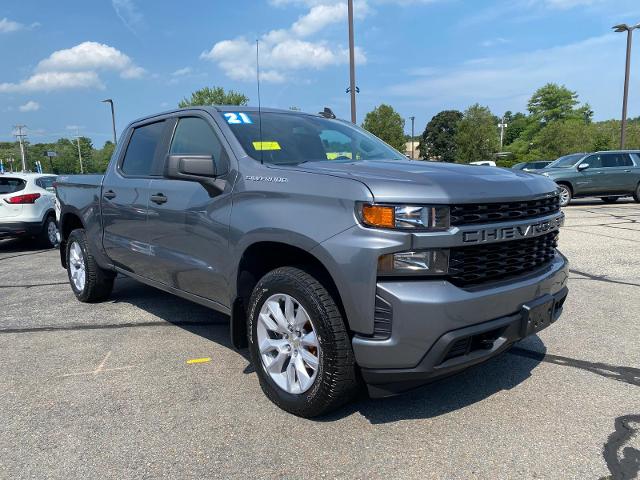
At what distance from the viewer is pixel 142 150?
4.62 meters

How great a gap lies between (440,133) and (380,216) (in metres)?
84.3

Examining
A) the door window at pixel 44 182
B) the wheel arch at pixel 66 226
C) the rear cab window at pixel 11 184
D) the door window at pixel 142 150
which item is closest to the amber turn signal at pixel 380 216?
the door window at pixel 142 150

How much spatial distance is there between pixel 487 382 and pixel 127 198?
3266mm

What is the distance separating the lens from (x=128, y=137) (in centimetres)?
493

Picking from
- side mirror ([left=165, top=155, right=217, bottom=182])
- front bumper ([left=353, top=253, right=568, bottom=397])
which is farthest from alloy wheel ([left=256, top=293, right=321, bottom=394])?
side mirror ([left=165, top=155, right=217, bottom=182])

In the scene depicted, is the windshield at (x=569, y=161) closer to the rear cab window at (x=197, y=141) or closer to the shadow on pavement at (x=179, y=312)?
the shadow on pavement at (x=179, y=312)

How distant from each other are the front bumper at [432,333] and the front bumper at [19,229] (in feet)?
32.4

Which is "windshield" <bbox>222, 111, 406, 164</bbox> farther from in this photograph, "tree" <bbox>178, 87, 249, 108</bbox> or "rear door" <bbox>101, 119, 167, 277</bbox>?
"tree" <bbox>178, 87, 249, 108</bbox>

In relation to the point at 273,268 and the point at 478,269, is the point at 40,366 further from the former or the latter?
the point at 478,269

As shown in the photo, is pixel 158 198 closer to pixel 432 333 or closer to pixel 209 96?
pixel 432 333

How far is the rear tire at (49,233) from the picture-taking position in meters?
10.6

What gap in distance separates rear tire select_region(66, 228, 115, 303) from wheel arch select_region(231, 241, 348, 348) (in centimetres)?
267

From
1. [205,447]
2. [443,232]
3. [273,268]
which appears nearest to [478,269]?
[443,232]

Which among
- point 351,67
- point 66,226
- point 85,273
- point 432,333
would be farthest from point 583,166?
point 432,333
